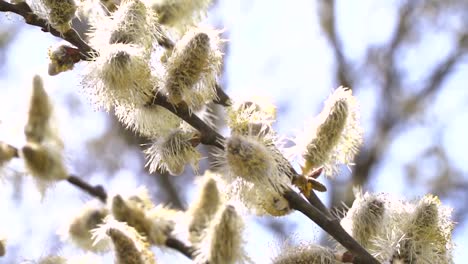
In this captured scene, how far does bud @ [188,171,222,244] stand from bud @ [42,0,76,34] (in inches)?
15.6

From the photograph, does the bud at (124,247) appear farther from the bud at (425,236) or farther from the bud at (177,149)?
the bud at (425,236)

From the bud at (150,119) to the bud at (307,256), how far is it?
0.87 ft

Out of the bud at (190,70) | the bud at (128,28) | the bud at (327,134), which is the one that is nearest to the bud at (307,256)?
the bud at (327,134)

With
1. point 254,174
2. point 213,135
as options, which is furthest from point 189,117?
point 254,174

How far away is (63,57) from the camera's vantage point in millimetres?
1271

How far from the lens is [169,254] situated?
1.53 meters

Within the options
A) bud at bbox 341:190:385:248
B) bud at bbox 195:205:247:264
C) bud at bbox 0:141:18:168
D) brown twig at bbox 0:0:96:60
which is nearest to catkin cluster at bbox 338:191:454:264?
bud at bbox 341:190:385:248

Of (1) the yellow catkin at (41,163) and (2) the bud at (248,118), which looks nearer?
(2) the bud at (248,118)

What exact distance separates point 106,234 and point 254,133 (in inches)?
10.4

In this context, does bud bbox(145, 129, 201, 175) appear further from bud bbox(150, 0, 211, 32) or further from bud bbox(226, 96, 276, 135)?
bud bbox(150, 0, 211, 32)

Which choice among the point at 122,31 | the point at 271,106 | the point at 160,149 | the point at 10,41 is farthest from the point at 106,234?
the point at 10,41

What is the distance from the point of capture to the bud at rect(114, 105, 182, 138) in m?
1.24

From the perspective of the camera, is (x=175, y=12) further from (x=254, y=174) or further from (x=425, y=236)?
(x=425, y=236)

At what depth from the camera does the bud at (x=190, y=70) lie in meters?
1.23
